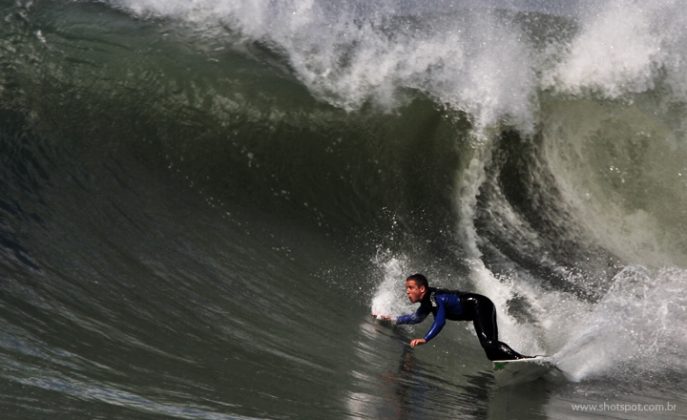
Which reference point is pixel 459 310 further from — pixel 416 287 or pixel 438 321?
pixel 416 287

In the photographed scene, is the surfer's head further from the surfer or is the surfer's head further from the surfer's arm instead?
the surfer's arm

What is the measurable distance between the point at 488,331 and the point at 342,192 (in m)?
2.93

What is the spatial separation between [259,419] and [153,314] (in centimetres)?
192

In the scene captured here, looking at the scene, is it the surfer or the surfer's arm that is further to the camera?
the surfer

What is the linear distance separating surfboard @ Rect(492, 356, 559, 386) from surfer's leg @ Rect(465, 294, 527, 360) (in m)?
0.14

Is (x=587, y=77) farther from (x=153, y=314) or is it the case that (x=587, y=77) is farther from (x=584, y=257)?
(x=153, y=314)

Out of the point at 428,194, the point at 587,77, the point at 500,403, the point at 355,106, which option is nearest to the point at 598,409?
the point at 500,403

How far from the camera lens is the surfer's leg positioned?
7.07m

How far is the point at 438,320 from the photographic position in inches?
288

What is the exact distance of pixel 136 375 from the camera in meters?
5.05

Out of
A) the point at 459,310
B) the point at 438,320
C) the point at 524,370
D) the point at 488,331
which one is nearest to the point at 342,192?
the point at 459,310

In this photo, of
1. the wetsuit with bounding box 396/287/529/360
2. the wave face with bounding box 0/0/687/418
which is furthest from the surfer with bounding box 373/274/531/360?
the wave face with bounding box 0/0/687/418

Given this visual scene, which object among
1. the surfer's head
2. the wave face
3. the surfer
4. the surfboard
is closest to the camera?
the wave face

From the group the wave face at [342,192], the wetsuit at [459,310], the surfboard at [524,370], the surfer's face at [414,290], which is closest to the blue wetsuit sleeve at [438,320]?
the wetsuit at [459,310]
